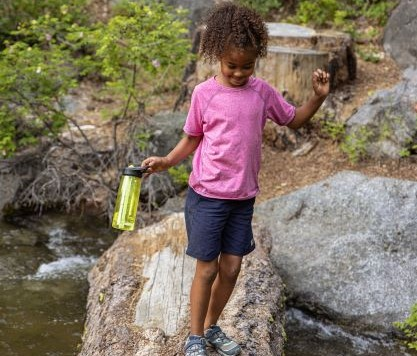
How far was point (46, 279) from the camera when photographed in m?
5.61

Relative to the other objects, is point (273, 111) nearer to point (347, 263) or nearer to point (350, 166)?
point (347, 263)

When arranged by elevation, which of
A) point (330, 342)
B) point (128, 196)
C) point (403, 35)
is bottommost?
point (330, 342)

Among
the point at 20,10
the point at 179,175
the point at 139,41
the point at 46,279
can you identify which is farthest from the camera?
the point at 20,10

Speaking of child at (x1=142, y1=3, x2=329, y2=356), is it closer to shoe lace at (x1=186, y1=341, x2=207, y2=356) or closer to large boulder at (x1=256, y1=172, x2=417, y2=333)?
shoe lace at (x1=186, y1=341, x2=207, y2=356)

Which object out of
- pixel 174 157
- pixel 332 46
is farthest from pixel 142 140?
pixel 174 157

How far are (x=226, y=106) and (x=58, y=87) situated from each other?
387cm

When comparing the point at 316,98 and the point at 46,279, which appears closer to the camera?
the point at 316,98

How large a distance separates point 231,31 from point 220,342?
160cm

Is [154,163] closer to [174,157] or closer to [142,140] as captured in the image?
[174,157]

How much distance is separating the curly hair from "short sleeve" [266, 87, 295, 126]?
0.23 meters

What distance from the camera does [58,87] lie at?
21.4 ft

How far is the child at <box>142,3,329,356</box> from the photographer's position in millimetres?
2951

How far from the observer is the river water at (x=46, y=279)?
184 inches

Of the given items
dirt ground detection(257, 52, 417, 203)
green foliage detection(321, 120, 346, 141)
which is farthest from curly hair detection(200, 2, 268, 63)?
green foliage detection(321, 120, 346, 141)
